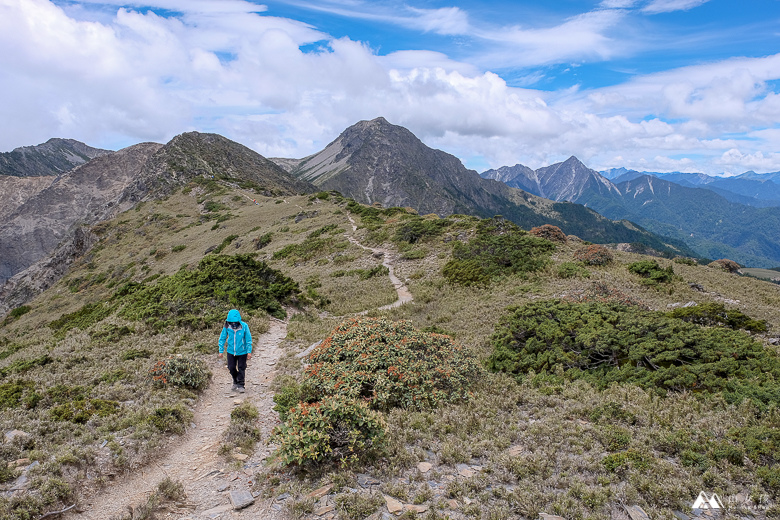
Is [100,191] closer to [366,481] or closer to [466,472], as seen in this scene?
[366,481]

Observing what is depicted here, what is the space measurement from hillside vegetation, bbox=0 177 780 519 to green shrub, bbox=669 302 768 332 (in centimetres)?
6

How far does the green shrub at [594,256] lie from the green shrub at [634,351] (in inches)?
393

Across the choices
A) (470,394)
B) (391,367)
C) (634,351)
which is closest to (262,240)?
(391,367)

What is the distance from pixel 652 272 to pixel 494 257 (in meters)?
8.34

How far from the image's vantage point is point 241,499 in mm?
5926

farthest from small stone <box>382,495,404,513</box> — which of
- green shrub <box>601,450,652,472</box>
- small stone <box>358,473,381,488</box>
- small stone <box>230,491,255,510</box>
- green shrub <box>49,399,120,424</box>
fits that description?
green shrub <box>49,399,120,424</box>

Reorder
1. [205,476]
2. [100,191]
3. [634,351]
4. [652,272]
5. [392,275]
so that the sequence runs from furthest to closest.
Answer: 1. [100,191]
2. [392,275]
3. [652,272]
4. [634,351]
5. [205,476]

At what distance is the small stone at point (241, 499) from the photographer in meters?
5.79

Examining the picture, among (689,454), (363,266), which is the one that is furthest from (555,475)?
(363,266)

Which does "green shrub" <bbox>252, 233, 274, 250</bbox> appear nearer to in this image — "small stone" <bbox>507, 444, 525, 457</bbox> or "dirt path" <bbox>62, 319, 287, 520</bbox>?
"dirt path" <bbox>62, 319, 287, 520</bbox>

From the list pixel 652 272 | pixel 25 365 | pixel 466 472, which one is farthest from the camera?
pixel 652 272

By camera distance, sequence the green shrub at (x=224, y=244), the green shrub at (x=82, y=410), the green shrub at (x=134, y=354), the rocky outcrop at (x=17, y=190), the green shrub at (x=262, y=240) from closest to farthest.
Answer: the green shrub at (x=82, y=410)
the green shrub at (x=134, y=354)
the green shrub at (x=262, y=240)
the green shrub at (x=224, y=244)
the rocky outcrop at (x=17, y=190)

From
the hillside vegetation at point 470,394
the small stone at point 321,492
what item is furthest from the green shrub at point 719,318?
the small stone at point 321,492

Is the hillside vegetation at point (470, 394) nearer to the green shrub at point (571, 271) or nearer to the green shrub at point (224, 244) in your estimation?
the green shrub at point (571, 271)
